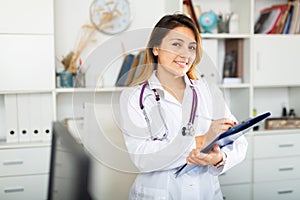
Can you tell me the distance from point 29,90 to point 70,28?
21.9 inches

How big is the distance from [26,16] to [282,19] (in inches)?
70.6

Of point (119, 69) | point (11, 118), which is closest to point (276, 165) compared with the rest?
point (119, 69)

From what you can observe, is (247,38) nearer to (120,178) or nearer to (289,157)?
(289,157)

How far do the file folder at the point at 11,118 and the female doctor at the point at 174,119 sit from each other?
3.99ft

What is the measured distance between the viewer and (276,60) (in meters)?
2.84

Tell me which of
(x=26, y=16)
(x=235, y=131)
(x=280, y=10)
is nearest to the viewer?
(x=235, y=131)

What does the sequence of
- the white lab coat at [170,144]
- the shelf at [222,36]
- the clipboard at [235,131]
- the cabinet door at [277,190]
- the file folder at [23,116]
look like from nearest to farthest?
the clipboard at [235,131], the white lab coat at [170,144], the file folder at [23,116], the shelf at [222,36], the cabinet door at [277,190]

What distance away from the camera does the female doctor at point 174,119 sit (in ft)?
4.20

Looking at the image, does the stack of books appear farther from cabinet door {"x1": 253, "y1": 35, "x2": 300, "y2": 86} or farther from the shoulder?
the shoulder

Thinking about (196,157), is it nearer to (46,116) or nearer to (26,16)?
(46,116)

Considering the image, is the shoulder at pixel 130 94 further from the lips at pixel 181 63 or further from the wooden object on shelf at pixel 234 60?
the wooden object on shelf at pixel 234 60

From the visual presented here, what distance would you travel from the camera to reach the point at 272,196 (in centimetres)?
286

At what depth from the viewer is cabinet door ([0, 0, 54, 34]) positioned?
235 cm

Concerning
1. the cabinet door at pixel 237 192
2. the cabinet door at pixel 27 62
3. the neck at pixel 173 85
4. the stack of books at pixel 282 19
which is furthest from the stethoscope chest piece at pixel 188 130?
the stack of books at pixel 282 19
